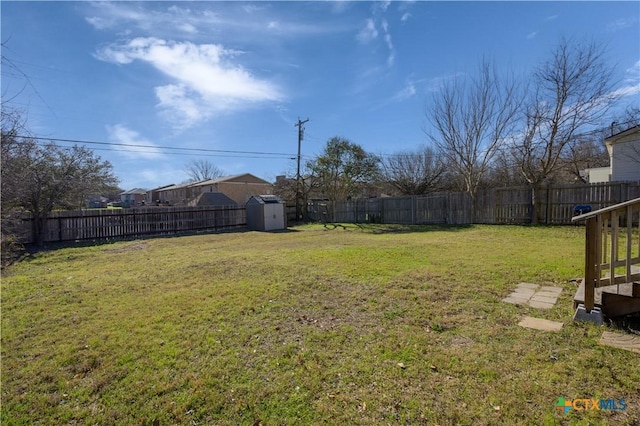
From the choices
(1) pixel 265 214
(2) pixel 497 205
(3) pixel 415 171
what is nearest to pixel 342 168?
(1) pixel 265 214

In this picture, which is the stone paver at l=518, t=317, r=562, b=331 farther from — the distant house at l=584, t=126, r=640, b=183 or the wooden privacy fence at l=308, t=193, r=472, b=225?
the distant house at l=584, t=126, r=640, b=183

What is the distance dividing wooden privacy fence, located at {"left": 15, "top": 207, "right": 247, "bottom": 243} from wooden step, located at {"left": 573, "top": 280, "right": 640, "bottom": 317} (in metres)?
14.8

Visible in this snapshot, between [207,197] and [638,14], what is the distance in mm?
29659

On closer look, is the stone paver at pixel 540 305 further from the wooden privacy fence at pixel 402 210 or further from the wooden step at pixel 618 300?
the wooden privacy fence at pixel 402 210

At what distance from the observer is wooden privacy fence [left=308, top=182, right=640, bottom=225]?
10.4 meters

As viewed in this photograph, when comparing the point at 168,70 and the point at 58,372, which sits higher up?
the point at 168,70

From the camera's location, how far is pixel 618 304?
3047 millimetres

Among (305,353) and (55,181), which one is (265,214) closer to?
(55,181)

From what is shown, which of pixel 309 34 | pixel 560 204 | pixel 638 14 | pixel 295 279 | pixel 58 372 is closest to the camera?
pixel 58 372

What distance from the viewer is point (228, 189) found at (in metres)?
37.3

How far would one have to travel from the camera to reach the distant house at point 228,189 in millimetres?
37031

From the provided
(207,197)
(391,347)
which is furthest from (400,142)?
(391,347)

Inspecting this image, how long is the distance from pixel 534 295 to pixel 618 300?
0.96 metres

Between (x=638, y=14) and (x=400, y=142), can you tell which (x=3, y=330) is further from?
(x=400, y=142)
